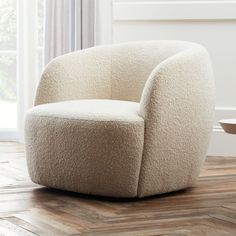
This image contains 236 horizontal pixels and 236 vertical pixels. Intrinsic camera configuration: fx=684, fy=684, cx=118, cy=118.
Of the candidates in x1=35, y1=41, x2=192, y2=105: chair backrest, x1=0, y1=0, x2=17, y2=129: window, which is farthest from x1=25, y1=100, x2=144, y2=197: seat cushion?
x1=0, y1=0, x2=17, y2=129: window

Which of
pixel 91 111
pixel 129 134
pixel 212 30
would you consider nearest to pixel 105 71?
pixel 91 111

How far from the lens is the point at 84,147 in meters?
2.90

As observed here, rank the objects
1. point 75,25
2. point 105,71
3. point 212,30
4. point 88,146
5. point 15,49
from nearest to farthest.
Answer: point 88,146
point 105,71
point 212,30
point 75,25
point 15,49

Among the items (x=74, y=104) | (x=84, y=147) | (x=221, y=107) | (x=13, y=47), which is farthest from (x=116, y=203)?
(x=13, y=47)

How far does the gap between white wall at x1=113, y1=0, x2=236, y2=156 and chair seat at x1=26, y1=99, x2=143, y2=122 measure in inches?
49.2

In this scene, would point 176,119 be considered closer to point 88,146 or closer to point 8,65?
point 88,146

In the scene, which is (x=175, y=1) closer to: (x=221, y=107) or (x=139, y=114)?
(x=221, y=107)

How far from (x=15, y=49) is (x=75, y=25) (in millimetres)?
716

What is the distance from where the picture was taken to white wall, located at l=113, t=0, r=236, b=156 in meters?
4.24

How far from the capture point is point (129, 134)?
282cm

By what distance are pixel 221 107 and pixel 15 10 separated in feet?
5.65

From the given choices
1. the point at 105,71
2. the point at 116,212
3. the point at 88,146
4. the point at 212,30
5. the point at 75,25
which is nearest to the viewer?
the point at 116,212

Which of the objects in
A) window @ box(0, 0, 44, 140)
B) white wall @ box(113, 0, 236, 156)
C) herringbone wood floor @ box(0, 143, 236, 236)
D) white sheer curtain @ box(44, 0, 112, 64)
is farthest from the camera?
window @ box(0, 0, 44, 140)

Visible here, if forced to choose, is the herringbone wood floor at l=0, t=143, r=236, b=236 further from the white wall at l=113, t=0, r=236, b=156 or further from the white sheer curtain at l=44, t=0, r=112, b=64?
the white sheer curtain at l=44, t=0, r=112, b=64
